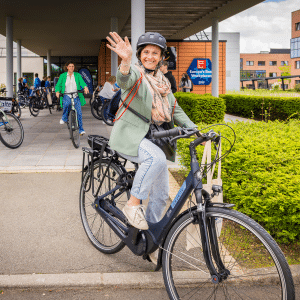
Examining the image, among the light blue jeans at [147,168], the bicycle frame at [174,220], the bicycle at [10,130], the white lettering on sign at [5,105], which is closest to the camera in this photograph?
the bicycle frame at [174,220]

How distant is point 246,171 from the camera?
392 centimetres

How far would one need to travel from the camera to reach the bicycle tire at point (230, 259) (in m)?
2.22

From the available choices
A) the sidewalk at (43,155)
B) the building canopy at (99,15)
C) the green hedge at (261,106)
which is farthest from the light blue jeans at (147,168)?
the building canopy at (99,15)

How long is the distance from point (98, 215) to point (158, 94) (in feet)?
4.54

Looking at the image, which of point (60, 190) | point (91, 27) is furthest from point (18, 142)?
point (91, 27)

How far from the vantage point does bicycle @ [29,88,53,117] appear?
17.8 m

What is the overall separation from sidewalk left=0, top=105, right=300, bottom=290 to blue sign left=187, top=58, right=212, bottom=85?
62.5 ft

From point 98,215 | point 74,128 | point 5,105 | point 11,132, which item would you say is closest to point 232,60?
point 5,105

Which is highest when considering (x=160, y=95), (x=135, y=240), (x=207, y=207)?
(x=160, y=95)

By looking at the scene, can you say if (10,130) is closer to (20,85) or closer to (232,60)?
(20,85)

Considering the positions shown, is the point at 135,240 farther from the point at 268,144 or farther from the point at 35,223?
the point at 268,144

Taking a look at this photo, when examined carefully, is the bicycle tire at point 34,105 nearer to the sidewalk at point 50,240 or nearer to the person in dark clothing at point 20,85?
the person in dark clothing at point 20,85

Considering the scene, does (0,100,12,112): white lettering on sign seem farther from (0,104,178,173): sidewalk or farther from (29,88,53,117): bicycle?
(29,88,53,117): bicycle

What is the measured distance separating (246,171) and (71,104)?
5.75 metres
